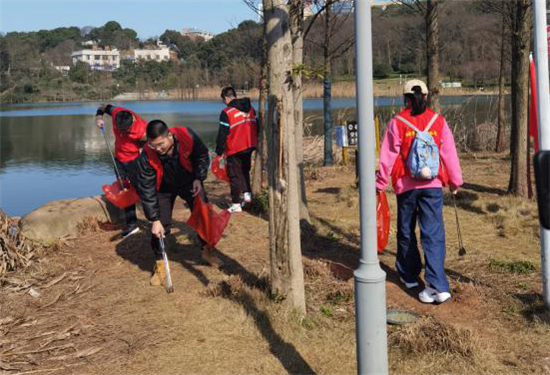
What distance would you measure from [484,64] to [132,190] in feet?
97.9

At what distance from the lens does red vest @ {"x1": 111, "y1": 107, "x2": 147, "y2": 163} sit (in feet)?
26.0

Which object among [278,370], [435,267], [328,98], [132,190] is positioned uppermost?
[328,98]

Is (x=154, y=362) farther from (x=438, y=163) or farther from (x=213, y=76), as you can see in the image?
(x=213, y=76)

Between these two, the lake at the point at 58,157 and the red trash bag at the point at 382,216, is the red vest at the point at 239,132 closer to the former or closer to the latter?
the red trash bag at the point at 382,216

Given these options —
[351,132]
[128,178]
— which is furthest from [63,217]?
[351,132]

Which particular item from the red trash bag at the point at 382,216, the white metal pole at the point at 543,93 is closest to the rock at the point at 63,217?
the red trash bag at the point at 382,216

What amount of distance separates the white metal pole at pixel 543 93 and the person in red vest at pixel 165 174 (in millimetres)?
3177

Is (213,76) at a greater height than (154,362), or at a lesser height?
greater

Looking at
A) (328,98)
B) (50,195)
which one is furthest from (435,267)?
(50,195)

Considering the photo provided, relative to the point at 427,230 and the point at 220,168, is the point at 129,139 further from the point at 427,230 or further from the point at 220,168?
the point at 427,230

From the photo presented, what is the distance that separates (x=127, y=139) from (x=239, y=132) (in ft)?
5.20

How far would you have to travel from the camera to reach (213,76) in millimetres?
54938

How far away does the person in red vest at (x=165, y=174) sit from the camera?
18.5 feet

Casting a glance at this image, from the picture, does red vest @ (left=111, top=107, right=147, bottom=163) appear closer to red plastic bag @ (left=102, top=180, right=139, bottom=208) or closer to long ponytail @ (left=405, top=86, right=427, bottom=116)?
red plastic bag @ (left=102, top=180, right=139, bottom=208)
